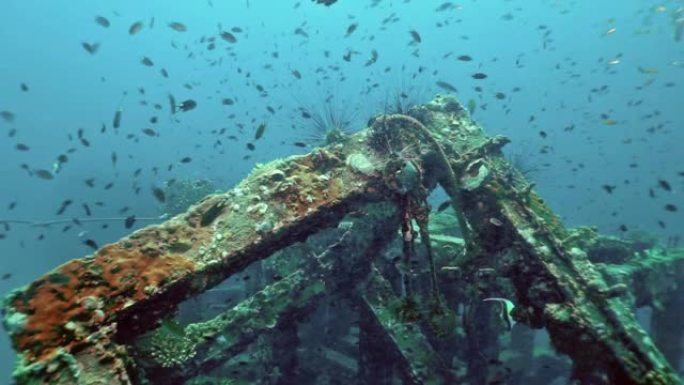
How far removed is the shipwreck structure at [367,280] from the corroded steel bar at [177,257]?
1 centimetres

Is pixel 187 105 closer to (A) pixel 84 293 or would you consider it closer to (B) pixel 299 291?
(B) pixel 299 291

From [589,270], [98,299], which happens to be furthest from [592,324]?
[98,299]

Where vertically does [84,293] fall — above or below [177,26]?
below

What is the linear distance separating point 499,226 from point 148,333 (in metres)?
3.91

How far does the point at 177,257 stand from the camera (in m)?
4.15

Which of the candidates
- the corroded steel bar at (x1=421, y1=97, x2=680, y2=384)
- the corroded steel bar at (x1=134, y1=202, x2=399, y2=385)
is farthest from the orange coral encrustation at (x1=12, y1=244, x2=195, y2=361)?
the corroded steel bar at (x1=421, y1=97, x2=680, y2=384)

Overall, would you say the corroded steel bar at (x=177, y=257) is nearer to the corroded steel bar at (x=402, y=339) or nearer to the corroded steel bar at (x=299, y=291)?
the corroded steel bar at (x=299, y=291)

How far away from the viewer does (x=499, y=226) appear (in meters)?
5.17

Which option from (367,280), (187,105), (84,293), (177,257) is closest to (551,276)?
(367,280)

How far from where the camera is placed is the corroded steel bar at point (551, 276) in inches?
158

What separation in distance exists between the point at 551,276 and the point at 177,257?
3.74 metres

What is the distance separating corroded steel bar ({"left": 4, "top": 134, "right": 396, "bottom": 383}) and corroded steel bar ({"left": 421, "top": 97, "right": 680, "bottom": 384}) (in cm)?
126

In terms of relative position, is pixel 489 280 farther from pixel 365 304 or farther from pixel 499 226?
pixel 365 304

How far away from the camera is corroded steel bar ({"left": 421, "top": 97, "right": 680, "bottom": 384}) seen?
4.01 m
